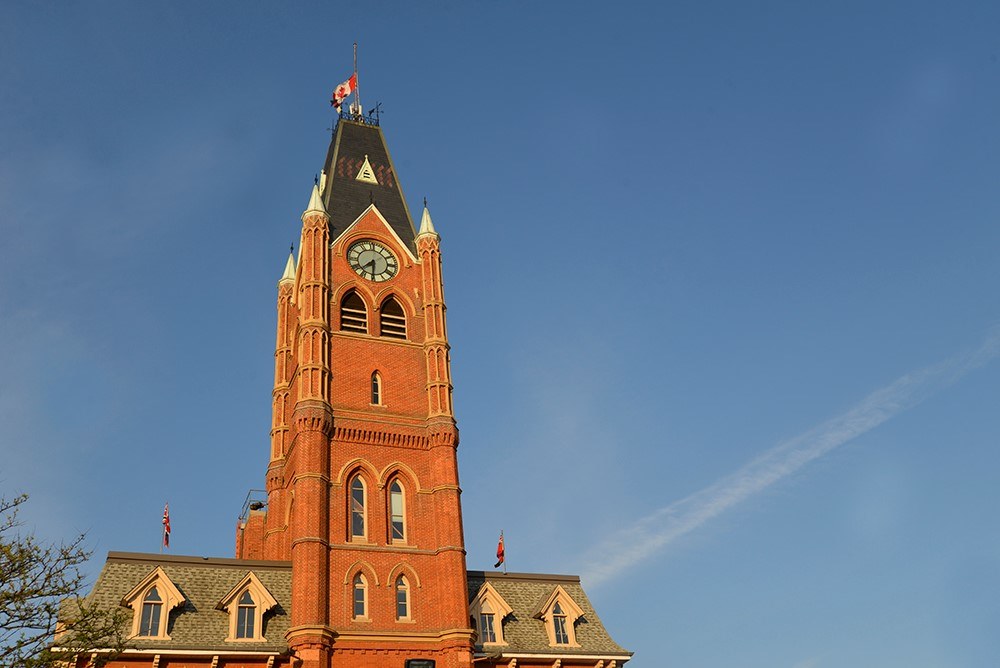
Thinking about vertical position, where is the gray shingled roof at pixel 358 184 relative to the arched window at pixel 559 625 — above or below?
above

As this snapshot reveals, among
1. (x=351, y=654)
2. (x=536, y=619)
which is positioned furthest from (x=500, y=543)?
(x=351, y=654)

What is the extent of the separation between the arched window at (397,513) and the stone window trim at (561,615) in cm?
687

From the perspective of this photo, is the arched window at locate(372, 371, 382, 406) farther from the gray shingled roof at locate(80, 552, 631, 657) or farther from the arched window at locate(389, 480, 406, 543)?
the gray shingled roof at locate(80, 552, 631, 657)

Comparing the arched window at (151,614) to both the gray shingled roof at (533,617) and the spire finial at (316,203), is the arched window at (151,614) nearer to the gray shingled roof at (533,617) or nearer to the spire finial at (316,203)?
the gray shingled roof at (533,617)

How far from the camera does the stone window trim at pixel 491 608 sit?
40.4m

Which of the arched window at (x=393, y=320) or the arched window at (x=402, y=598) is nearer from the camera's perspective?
the arched window at (x=402, y=598)

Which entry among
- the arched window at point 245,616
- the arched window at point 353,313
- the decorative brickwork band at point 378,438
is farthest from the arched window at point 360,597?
the arched window at point 353,313

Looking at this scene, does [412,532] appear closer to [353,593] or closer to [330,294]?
[353,593]

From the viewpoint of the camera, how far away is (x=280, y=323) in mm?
50938

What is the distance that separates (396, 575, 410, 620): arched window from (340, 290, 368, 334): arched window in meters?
11.9

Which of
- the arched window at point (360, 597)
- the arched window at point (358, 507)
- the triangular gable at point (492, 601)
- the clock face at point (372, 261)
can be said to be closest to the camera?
the arched window at point (360, 597)

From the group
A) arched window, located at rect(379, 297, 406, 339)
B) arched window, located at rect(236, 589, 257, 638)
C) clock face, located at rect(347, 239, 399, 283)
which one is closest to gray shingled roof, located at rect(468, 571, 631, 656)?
arched window, located at rect(236, 589, 257, 638)

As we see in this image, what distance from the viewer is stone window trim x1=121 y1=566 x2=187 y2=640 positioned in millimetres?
35188

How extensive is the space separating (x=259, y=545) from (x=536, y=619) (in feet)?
45.9
